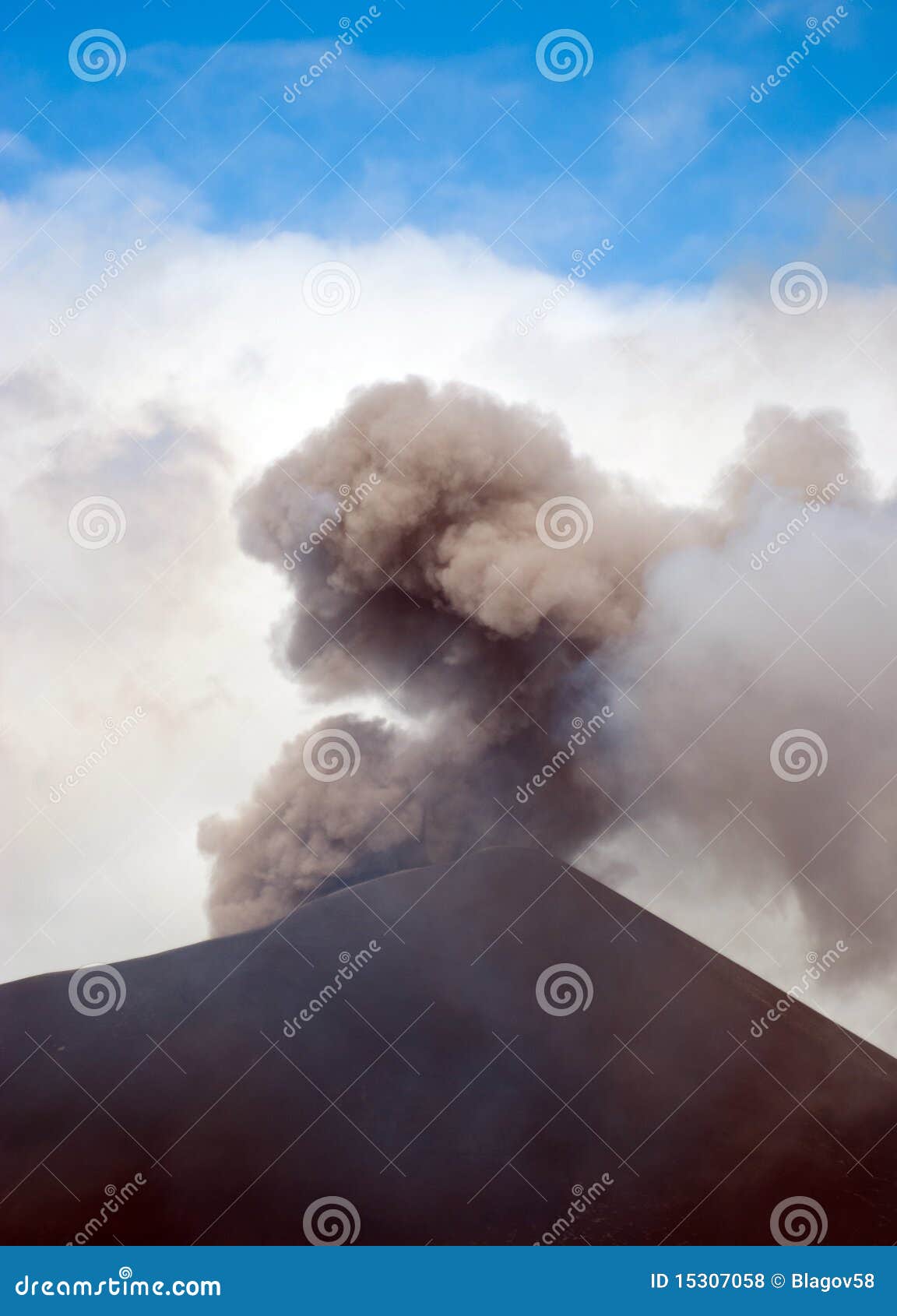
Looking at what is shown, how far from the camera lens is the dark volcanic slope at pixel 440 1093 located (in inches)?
704

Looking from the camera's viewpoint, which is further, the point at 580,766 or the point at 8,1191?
the point at 580,766

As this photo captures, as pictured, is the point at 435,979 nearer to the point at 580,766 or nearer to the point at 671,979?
the point at 671,979

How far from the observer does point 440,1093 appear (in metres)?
20.8

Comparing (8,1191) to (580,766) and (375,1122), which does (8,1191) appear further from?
(580,766)

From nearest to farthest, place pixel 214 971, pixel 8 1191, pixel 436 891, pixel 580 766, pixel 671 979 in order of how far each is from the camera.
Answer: pixel 8 1191, pixel 214 971, pixel 671 979, pixel 436 891, pixel 580 766

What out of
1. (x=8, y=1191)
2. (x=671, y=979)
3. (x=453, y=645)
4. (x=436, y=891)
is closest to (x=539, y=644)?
(x=453, y=645)

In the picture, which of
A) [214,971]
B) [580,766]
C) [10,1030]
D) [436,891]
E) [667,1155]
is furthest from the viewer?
[580,766]

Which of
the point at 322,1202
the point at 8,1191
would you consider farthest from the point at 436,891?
the point at 8,1191

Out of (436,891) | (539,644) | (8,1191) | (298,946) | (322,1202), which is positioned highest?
(539,644)

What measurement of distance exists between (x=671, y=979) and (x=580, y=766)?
7700mm

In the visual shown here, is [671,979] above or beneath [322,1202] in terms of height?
above

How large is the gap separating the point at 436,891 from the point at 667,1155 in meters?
9.72

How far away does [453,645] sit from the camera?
32.1 metres

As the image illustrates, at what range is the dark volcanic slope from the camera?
17.9 meters
